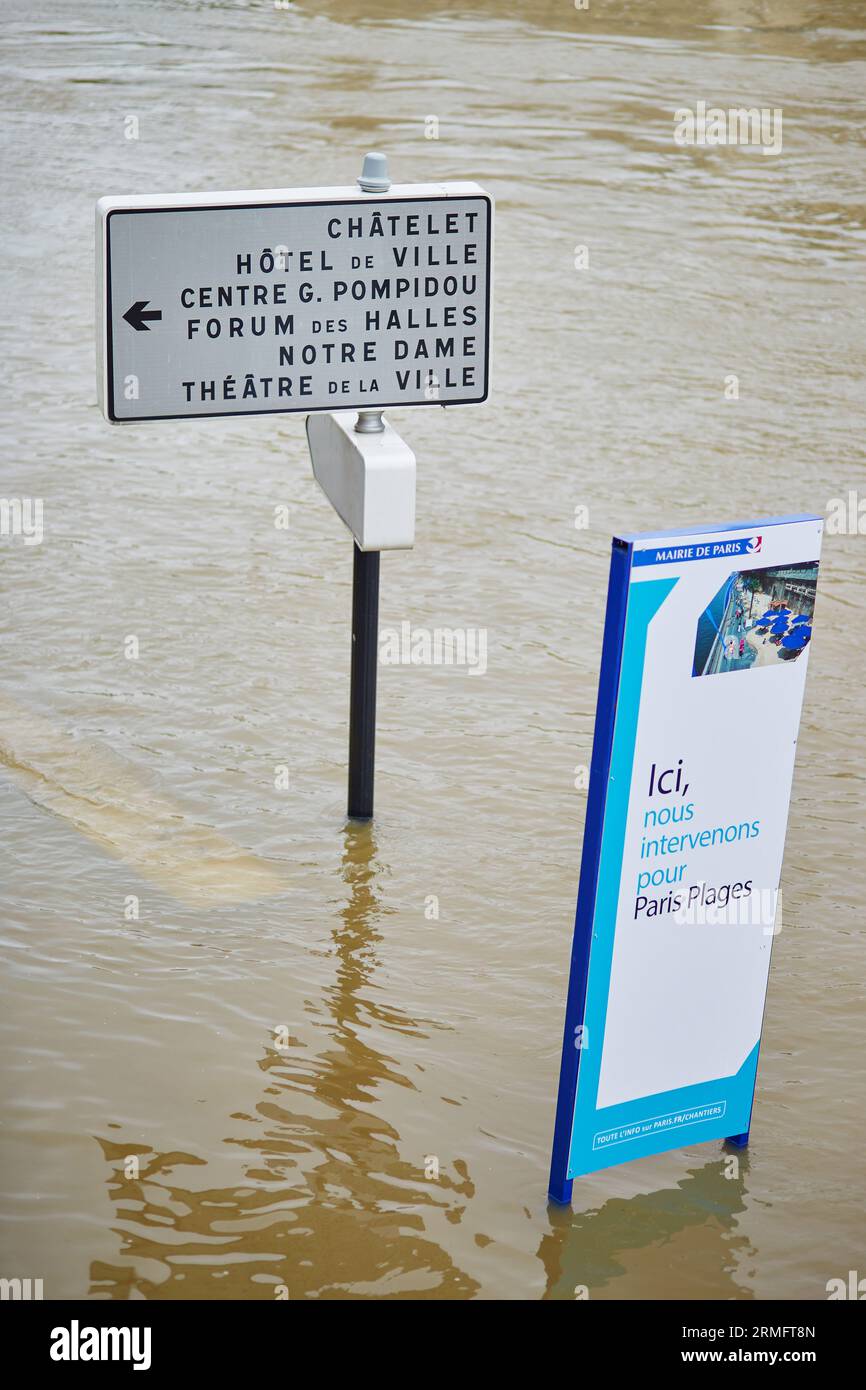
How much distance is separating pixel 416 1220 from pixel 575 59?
16738 millimetres

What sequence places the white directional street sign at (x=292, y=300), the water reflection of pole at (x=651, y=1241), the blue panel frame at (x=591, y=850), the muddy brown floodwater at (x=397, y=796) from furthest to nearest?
the white directional street sign at (x=292, y=300) < the muddy brown floodwater at (x=397, y=796) < the water reflection of pole at (x=651, y=1241) < the blue panel frame at (x=591, y=850)

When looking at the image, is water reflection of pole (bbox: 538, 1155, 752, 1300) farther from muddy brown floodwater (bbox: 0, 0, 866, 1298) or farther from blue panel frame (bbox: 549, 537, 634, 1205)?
blue panel frame (bbox: 549, 537, 634, 1205)

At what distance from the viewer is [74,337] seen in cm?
1047

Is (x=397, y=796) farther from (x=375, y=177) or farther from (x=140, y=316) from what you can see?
(x=375, y=177)

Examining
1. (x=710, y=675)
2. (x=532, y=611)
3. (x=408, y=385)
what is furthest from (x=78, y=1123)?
(x=532, y=611)

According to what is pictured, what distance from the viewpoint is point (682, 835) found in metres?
3.78

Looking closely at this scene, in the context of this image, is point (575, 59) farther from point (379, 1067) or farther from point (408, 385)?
point (379, 1067)

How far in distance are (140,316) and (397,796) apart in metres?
2.08

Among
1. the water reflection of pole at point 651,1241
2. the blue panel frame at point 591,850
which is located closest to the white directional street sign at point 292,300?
the blue panel frame at point 591,850

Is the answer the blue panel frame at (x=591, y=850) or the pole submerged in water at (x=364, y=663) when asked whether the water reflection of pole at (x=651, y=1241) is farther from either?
the pole submerged in water at (x=364, y=663)

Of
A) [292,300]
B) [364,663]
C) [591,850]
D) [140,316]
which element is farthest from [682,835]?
[140,316]

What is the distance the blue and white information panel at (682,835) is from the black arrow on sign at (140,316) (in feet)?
6.01

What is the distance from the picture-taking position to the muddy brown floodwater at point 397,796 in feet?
12.8

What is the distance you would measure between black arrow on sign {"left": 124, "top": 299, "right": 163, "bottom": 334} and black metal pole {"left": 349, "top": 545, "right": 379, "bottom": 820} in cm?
101
